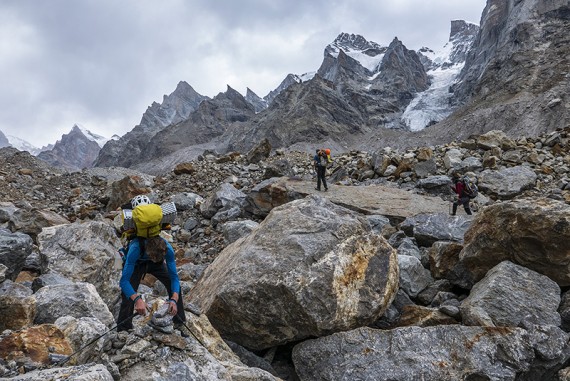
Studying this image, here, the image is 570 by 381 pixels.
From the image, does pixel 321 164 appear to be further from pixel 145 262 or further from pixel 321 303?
pixel 145 262

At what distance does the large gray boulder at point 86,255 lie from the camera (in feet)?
30.8

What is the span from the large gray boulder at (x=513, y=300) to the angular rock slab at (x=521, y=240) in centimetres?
39

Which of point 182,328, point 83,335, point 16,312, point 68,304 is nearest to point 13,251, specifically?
point 68,304

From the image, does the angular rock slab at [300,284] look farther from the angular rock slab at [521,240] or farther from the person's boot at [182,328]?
the angular rock slab at [521,240]

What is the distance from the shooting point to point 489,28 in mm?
173000

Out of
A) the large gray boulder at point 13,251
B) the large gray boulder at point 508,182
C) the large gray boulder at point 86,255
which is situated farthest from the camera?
the large gray boulder at point 508,182

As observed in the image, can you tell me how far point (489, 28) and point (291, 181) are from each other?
616 feet

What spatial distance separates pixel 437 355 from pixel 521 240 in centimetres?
325

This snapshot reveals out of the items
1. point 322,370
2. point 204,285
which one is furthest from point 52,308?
point 322,370

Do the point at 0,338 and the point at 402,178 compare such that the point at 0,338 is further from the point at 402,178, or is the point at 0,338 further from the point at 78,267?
the point at 402,178

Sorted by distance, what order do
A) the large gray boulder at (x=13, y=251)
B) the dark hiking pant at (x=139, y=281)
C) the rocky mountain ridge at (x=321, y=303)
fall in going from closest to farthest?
the rocky mountain ridge at (x=321, y=303)
the dark hiking pant at (x=139, y=281)
the large gray boulder at (x=13, y=251)

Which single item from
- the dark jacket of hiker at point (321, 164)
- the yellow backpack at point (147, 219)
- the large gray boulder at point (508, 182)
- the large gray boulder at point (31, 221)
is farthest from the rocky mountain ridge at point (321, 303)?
the large gray boulder at point (508, 182)

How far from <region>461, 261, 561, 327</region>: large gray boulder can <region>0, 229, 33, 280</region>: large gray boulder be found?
29.1 ft

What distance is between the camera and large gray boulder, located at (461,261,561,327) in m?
7.01
